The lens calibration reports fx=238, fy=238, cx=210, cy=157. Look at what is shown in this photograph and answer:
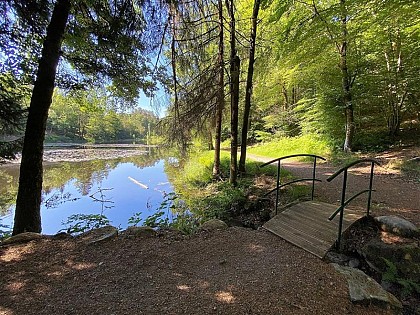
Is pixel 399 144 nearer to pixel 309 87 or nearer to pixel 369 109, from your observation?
pixel 369 109

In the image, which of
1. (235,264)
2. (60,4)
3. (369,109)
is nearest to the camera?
(235,264)

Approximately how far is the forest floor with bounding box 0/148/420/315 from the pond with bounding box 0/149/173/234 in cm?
307

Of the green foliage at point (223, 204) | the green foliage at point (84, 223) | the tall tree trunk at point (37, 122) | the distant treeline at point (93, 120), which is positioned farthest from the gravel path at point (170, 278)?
the distant treeline at point (93, 120)

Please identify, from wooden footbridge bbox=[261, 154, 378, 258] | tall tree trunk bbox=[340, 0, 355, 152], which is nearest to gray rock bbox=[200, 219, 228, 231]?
wooden footbridge bbox=[261, 154, 378, 258]

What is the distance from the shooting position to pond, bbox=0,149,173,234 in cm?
700

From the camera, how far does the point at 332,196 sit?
5199 millimetres

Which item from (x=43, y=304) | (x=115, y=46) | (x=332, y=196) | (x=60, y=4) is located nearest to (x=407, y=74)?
(x=332, y=196)

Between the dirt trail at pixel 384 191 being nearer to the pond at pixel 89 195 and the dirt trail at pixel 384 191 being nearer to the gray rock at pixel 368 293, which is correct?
the gray rock at pixel 368 293

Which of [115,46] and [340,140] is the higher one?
[115,46]

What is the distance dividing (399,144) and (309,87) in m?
5.84

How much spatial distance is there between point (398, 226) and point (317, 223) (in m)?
0.99

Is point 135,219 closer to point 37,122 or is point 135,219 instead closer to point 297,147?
point 37,122

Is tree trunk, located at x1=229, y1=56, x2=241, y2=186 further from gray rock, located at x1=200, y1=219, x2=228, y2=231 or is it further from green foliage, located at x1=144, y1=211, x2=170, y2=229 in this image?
gray rock, located at x1=200, y1=219, x2=228, y2=231

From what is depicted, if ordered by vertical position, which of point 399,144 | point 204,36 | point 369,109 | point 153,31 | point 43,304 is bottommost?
point 43,304
